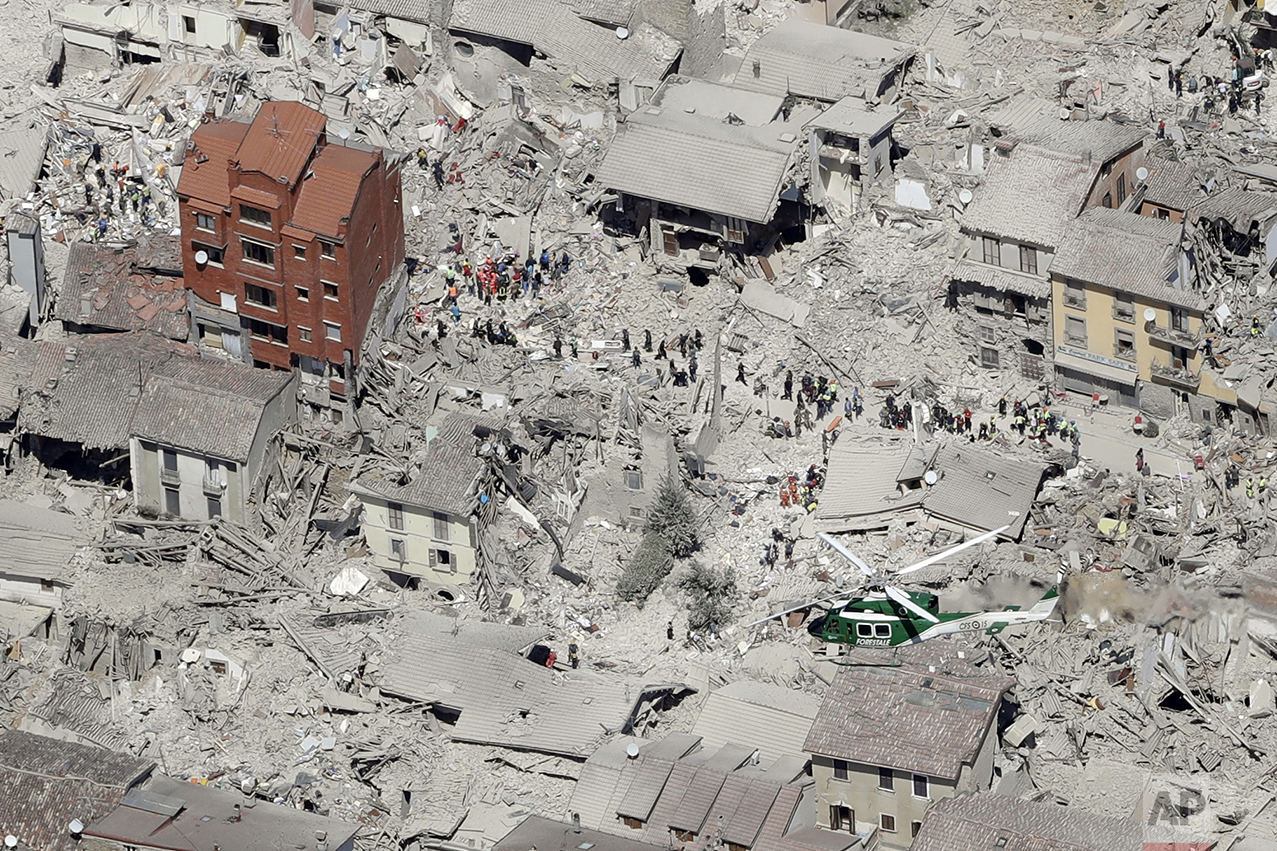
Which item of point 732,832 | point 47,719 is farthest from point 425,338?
point 732,832

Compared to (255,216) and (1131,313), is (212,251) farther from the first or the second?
(1131,313)

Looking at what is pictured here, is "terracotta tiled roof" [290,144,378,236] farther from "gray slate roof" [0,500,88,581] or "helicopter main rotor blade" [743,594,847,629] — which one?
"helicopter main rotor blade" [743,594,847,629]

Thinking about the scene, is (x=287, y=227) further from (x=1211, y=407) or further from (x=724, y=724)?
(x=1211, y=407)

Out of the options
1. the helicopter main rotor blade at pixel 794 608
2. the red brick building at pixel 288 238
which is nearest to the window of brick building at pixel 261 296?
the red brick building at pixel 288 238

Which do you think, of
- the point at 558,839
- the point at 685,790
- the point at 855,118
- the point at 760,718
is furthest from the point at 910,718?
the point at 855,118

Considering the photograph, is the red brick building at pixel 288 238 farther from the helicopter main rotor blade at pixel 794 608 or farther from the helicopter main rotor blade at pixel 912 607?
the helicopter main rotor blade at pixel 912 607

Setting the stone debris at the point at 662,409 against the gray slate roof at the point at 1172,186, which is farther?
the gray slate roof at the point at 1172,186
